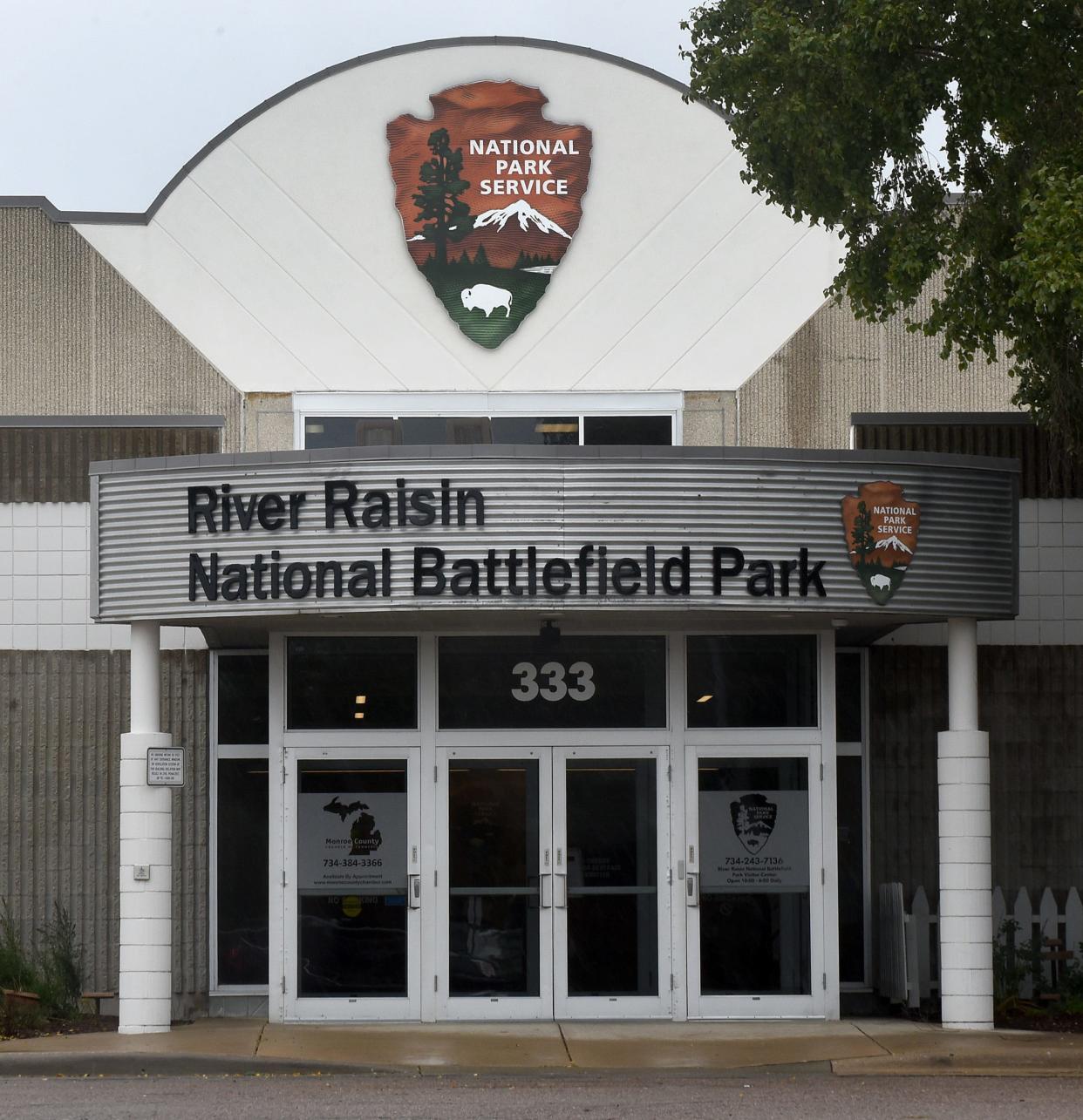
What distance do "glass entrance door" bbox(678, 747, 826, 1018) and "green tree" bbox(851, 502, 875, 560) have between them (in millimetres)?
2062

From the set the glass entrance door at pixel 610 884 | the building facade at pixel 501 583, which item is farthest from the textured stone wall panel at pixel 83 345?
the glass entrance door at pixel 610 884

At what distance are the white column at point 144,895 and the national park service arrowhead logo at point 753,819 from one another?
4.56m

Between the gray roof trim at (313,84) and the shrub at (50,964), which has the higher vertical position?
the gray roof trim at (313,84)

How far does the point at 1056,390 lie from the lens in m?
13.8

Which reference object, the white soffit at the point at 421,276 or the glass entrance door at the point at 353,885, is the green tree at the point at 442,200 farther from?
the glass entrance door at the point at 353,885

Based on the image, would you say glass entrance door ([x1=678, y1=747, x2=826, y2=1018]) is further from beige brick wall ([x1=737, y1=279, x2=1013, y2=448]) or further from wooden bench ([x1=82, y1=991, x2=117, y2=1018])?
wooden bench ([x1=82, y1=991, x2=117, y2=1018])

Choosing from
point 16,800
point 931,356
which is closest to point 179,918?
point 16,800

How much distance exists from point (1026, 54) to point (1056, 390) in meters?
2.66

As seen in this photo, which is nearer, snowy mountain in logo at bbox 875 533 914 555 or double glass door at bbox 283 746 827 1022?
snowy mountain in logo at bbox 875 533 914 555

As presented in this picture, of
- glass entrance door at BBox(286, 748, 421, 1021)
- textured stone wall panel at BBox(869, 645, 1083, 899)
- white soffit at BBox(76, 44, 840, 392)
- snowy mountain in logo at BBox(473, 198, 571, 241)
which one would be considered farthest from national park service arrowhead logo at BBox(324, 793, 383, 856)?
snowy mountain in logo at BBox(473, 198, 571, 241)

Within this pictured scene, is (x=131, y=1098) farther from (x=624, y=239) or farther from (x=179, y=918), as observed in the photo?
(x=624, y=239)

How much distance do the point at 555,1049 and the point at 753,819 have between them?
2663 millimetres

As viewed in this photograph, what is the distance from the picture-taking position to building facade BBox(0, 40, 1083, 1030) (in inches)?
507

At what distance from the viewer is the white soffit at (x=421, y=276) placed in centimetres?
1619
